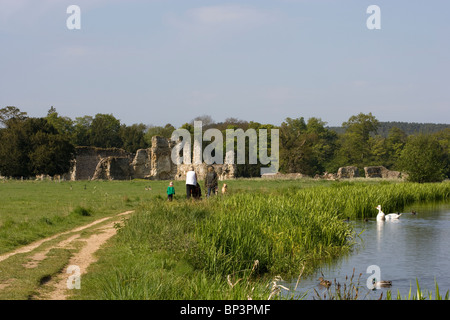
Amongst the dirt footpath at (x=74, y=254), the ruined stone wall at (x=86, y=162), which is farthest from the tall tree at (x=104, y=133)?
the dirt footpath at (x=74, y=254)

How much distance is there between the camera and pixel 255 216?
52.4 feet

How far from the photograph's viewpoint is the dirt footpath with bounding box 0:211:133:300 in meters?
9.45

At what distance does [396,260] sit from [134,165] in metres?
50.0

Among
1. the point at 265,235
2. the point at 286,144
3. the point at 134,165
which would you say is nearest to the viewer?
the point at 265,235

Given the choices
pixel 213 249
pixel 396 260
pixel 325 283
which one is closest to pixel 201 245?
pixel 213 249

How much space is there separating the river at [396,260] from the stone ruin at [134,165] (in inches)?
1477

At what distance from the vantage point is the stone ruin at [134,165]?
59.5 metres

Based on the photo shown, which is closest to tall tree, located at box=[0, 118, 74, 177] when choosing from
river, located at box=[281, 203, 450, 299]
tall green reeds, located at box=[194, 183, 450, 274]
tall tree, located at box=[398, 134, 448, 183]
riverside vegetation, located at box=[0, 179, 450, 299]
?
tall tree, located at box=[398, 134, 448, 183]

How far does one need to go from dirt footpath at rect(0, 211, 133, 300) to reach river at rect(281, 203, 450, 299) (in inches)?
155

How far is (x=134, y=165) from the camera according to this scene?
204 feet

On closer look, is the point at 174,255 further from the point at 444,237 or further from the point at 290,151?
the point at 290,151

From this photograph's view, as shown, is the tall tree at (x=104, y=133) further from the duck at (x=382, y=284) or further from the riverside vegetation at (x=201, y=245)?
the duck at (x=382, y=284)

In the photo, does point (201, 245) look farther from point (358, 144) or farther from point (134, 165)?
point (358, 144)

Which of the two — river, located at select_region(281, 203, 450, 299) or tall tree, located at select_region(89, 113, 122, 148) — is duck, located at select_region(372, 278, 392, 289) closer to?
river, located at select_region(281, 203, 450, 299)
